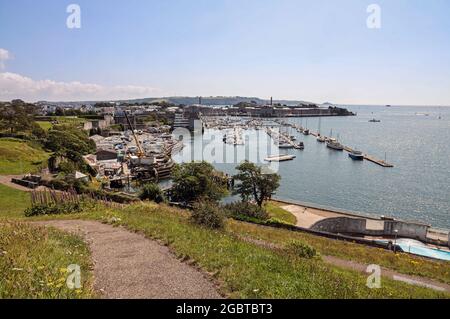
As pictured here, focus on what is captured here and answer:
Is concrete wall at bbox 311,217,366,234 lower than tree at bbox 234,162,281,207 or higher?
lower

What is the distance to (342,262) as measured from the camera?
12.2 meters

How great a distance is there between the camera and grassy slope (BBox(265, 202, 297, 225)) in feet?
83.7

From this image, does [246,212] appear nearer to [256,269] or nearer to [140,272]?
[256,269]

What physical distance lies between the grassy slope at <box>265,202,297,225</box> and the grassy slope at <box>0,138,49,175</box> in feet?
77.1

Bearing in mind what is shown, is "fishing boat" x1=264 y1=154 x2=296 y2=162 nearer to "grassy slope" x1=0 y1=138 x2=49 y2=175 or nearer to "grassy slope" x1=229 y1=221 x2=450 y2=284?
"grassy slope" x1=0 y1=138 x2=49 y2=175

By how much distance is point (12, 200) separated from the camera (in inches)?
824

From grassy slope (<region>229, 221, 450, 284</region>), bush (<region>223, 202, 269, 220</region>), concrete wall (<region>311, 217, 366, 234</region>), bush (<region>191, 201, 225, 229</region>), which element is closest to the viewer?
bush (<region>191, 201, 225, 229</region>)

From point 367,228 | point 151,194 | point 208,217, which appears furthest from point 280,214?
point 208,217

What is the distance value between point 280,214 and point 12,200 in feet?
63.2

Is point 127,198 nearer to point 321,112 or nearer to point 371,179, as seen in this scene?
point 371,179

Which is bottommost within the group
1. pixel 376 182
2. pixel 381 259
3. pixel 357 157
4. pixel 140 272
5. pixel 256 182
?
pixel 376 182

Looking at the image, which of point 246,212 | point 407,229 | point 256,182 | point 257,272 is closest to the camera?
point 257,272

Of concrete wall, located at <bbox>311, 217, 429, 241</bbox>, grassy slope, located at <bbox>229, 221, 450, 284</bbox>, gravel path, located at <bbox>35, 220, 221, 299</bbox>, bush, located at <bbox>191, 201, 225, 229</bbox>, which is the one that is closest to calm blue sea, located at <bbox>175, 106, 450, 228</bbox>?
concrete wall, located at <bbox>311, 217, 429, 241</bbox>

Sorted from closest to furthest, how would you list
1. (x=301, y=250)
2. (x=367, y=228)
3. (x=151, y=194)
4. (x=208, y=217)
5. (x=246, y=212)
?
(x=301, y=250) < (x=208, y=217) < (x=246, y=212) < (x=367, y=228) < (x=151, y=194)
